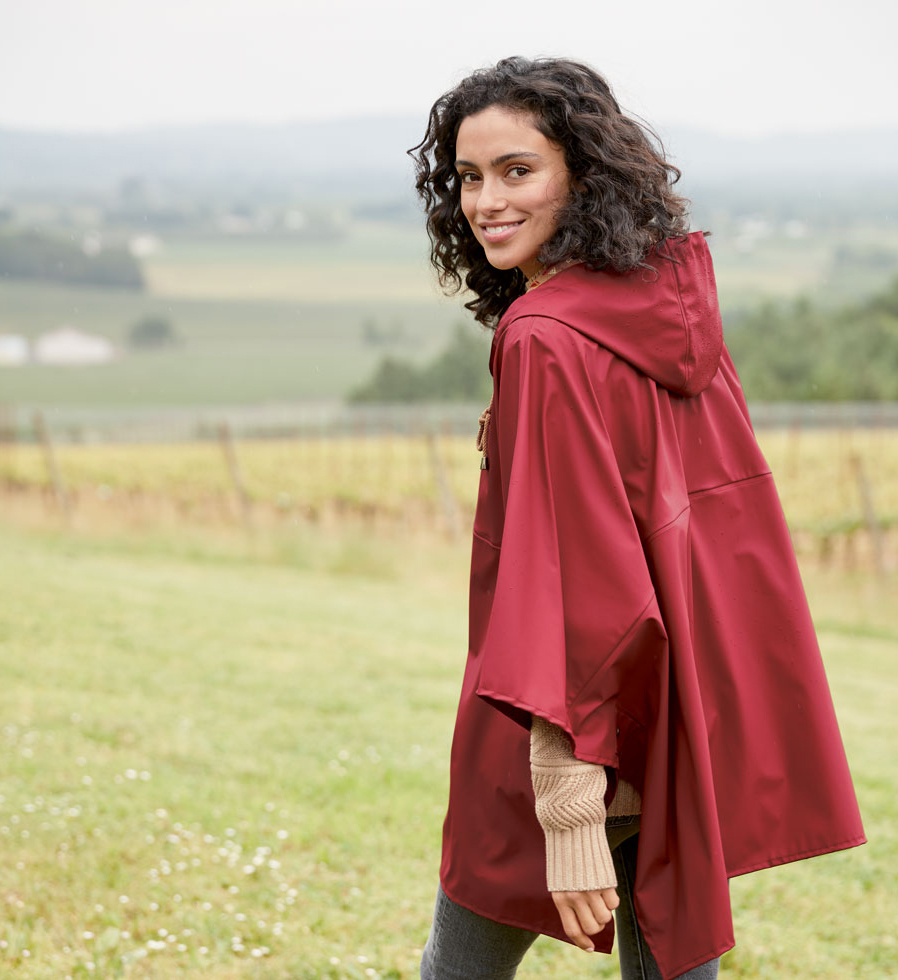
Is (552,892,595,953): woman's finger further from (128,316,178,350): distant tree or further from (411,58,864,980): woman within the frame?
(128,316,178,350): distant tree

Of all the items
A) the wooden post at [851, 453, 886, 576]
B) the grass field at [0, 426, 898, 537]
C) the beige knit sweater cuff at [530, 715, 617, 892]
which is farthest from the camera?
the grass field at [0, 426, 898, 537]

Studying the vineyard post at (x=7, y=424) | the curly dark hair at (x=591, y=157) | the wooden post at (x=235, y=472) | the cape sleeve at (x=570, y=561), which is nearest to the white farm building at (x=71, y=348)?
the vineyard post at (x=7, y=424)

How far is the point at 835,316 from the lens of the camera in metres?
49.2

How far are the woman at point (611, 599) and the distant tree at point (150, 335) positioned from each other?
76.9 meters

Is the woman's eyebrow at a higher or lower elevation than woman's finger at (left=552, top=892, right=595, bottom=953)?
higher

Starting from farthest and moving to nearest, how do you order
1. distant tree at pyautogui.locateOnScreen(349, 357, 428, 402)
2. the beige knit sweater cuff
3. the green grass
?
1. distant tree at pyautogui.locateOnScreen(349, 357, 428, 402)
2. the green grass
3. the beige knit sweater cuff

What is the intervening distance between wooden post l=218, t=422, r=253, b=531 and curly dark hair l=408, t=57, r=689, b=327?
12.2 meters

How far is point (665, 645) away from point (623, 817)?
0.31 metres

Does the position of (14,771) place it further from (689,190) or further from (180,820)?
(689,190)

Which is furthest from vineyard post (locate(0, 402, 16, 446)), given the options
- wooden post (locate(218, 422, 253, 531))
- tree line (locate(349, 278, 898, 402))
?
tree line (locate(349, 278, 898, 402))

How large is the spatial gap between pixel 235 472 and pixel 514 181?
42.2 ft

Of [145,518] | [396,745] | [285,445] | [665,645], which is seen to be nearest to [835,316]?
[285,445]

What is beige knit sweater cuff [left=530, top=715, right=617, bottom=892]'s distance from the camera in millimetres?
1529

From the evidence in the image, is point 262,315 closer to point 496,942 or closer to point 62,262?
point 62,262
